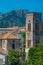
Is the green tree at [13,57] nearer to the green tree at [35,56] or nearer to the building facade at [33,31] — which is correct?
the green tree at [35,56]

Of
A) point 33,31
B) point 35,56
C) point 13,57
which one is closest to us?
point 35,56

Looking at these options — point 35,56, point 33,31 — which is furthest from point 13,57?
point 33,31

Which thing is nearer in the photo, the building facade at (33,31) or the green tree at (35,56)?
the green tree at (35,56)

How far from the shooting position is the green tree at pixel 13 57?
37500 mm

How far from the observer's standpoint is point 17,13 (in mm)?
138125

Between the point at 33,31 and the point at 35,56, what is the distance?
5.27 metres

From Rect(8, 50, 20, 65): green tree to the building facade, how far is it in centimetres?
202

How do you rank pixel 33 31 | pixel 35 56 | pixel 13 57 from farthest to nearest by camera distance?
pixel 33 31 → pixel 13 57 → pixel 35 56

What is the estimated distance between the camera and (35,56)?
3625cm

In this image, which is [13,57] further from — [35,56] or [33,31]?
[33,31]

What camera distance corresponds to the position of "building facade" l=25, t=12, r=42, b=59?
4112cm

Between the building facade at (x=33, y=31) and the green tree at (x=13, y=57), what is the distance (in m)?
2.02

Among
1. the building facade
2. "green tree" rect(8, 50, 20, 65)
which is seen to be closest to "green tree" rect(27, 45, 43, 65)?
"green tree" rect(8, 50, 20, 65)

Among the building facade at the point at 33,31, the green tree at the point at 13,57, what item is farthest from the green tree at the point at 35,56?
the building facade at the point at 33,31
